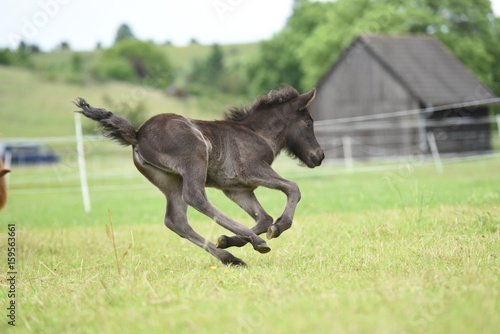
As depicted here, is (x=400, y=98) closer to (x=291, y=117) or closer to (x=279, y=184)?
(x=291, y=117)

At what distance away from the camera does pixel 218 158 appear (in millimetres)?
6742

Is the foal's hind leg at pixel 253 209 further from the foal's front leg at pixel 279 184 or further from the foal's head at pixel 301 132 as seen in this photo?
the foal's head at pixel 301 132

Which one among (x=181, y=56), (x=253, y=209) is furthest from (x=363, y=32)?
(x=181, y=56)

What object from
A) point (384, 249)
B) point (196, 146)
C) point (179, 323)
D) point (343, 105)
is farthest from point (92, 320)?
point (343, 105)

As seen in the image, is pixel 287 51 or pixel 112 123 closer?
pixel 112 123

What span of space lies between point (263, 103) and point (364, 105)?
2976 cm

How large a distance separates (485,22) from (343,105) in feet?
45.2

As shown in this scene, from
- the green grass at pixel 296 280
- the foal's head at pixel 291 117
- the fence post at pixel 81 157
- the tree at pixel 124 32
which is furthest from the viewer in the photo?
the tree at pixel 124 32

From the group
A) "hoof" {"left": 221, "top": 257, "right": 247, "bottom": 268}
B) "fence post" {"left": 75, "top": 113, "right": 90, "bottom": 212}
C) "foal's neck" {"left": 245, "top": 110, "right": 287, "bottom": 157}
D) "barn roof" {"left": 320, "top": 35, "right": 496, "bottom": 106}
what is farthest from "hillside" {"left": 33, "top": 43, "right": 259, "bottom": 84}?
"hoof" {"left": 221, "top": 257, "right": 247, "bottom": 268}

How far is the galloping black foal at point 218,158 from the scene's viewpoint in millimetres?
6305

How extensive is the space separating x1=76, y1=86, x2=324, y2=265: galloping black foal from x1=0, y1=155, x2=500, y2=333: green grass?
0.39m

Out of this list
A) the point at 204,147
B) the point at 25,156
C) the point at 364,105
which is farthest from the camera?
the point at 25,156

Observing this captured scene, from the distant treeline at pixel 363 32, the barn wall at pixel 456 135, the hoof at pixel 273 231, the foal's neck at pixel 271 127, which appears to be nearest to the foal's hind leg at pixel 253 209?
the hoof at pixel 273 231

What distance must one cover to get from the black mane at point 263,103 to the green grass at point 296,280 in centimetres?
157
